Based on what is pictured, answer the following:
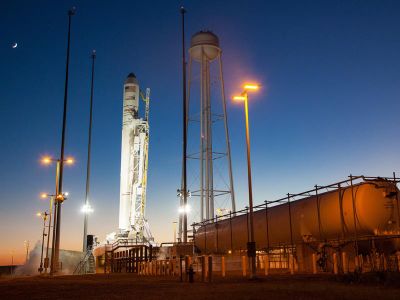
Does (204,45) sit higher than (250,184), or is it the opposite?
(204,45)

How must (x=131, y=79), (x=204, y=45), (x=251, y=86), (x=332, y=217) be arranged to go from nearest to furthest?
(x=251, y=86)
(x=332, y=217)
(x=204, y=45)
(x=131, y=79)

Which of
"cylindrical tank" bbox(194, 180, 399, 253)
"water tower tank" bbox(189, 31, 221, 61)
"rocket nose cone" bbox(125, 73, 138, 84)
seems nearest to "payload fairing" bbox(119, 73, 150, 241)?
"rocket nose cone" bbox(125, 73, 138, 84)

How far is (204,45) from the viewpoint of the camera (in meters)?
55.4

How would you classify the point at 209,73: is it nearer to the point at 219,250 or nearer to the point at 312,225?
the point at 219,250

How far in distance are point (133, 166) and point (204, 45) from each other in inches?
974

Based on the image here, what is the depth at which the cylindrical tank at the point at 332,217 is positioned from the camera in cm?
2322

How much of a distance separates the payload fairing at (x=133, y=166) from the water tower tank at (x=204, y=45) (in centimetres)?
1986

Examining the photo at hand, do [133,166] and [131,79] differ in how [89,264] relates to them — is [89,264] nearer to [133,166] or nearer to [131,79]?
[133,166]

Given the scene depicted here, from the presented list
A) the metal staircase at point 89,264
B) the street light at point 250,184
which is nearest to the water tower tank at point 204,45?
the street light at point 250,184

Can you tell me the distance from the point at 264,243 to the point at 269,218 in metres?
1.88

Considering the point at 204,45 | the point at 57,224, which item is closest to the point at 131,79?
the point at 204,45

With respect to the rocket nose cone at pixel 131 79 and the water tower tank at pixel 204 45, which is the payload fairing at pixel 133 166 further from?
the water tower tank at pixel 204 45

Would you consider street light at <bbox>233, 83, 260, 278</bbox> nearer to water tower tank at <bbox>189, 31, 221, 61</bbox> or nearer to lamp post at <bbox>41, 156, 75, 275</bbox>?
lamp post at <bbox>41, 156, 75, 275</bbox>

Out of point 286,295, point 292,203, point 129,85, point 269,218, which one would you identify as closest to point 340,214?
point 292,203
